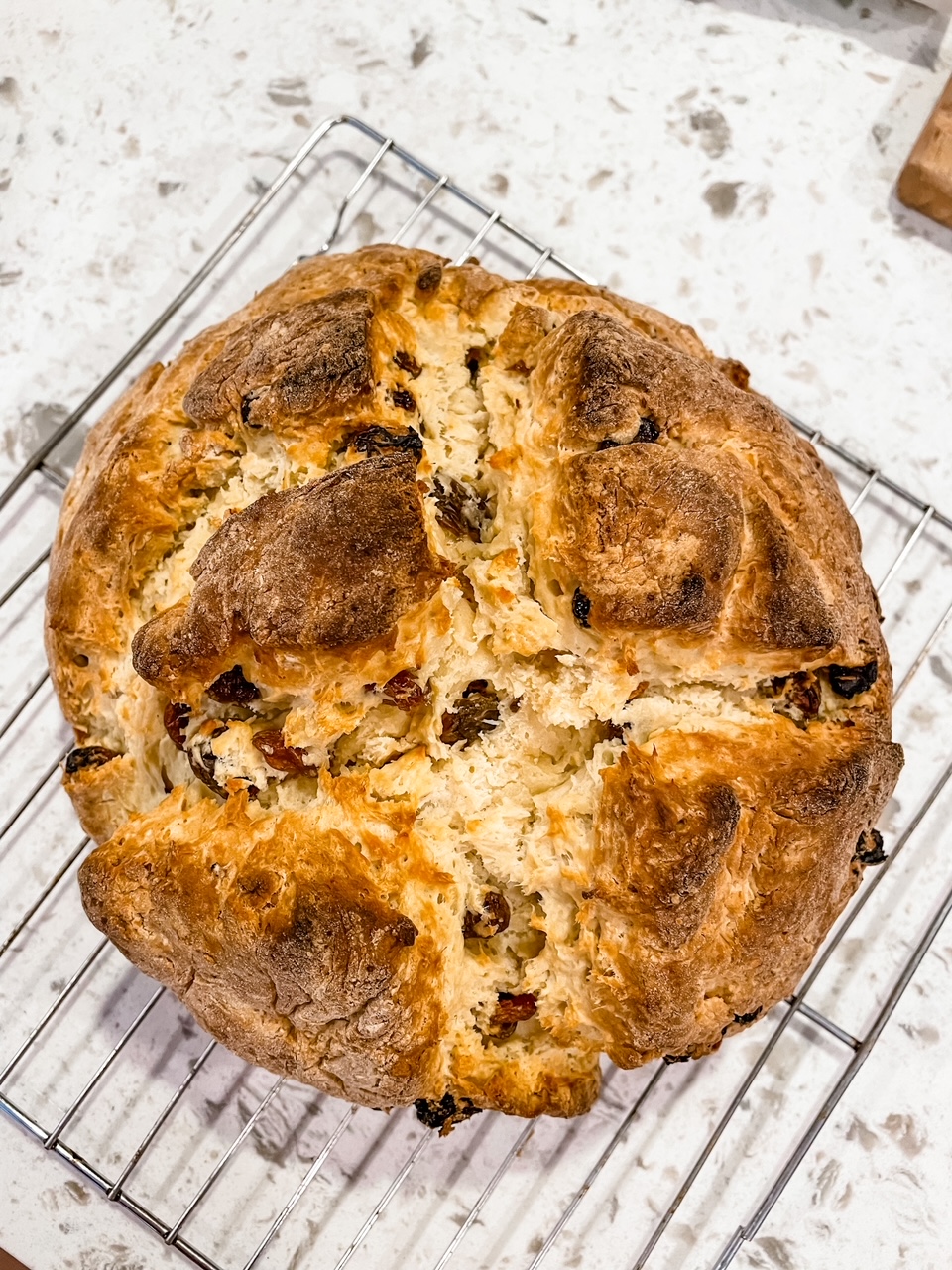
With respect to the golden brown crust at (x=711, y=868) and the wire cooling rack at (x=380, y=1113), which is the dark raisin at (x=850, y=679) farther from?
the wire cooling rack at (x=380, y=1113)

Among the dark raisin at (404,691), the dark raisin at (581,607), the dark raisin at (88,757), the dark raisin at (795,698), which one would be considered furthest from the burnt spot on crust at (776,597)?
the dark raisin at (88,757)

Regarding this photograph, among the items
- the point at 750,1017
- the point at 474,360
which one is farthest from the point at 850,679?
the point at 474,360

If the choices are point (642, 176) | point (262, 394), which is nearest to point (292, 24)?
point (642, 176)

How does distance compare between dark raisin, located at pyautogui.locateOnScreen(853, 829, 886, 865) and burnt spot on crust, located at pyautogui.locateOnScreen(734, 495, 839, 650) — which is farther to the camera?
dark raisin, located at pyautogui.locateOnScreen(853, 829, 886, 865)

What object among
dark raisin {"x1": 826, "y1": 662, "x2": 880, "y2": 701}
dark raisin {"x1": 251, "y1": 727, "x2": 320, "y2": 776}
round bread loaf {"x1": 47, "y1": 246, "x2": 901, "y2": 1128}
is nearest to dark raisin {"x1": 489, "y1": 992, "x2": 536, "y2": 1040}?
round bread loaf {"x1": 47, "y1": 246, "x2": 901, "y2": 1128}

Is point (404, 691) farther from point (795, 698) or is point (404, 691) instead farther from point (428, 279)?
point (428, 279)

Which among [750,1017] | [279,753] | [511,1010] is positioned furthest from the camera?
[750,1017]

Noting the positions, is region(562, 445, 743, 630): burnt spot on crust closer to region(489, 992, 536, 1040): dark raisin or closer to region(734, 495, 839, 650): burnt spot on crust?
region(734, 495, 839, 650): burnt spot on crust
